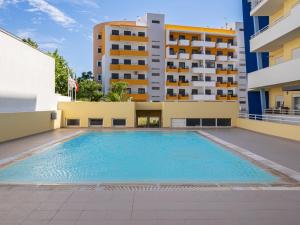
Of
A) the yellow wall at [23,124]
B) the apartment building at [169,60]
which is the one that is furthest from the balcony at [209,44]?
the yellow wall at [23,124]

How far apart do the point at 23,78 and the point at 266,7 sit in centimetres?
2102

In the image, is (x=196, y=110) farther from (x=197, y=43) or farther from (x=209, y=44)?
(x=209, y=44)

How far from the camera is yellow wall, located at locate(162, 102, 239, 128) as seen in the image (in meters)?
31.7

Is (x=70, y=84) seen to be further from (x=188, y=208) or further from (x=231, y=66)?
(x=231, y=66)

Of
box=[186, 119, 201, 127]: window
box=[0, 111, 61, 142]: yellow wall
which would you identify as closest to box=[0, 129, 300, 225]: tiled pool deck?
box=[0, 111, 61, 142]: yellow wall

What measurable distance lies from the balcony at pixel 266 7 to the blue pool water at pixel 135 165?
1317cm

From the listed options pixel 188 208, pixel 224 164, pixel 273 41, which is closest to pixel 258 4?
pixel 273 41

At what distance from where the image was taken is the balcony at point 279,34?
68.6 feet

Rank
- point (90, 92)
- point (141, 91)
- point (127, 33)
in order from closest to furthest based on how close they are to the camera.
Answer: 1. point (90, 92)
2. point (127, 33)
3. point (141, 91)

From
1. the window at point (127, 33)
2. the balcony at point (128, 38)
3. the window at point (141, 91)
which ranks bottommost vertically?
the window at point (141, 91)

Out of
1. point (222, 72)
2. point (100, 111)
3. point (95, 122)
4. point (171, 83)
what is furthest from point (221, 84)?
point (95, 122)

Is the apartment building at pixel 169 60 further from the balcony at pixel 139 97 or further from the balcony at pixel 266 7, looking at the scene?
the balcony at pixel 266 7

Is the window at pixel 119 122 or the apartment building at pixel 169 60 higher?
the apartment building at pixel 169 60

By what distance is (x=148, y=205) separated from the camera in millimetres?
7113
